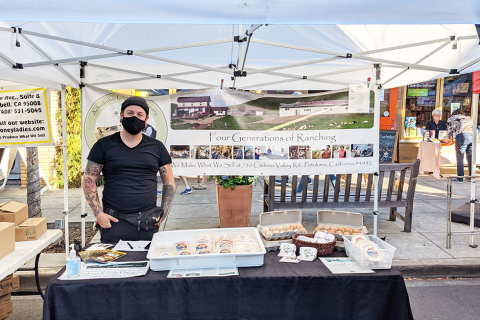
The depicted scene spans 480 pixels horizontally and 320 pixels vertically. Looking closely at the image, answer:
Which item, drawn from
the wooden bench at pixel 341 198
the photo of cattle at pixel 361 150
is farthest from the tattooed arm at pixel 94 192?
the photo of cattle at pixel 361 150

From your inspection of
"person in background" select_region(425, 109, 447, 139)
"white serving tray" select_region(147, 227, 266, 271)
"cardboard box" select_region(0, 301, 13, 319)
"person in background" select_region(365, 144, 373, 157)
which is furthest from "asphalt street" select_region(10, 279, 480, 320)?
"person in background" select_region(425, 109, 447, 139)

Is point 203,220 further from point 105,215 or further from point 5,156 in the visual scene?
point 5,156

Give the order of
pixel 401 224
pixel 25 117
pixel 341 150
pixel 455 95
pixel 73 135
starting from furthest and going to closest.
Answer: pixel 455 95 < pixel 73 135 < pixel 401 224 < pixel 341 150 < pixel 25 117

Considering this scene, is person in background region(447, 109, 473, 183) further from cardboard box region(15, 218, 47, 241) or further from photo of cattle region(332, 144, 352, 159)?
cardboard box region(15, 218, 47, 241)

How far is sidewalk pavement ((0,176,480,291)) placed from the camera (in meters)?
4.95

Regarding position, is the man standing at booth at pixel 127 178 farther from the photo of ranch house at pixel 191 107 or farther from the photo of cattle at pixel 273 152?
the photo of cattle at pixel 273 152

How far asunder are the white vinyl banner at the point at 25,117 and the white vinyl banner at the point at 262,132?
882 millimetres

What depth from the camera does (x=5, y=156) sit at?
28.9ft

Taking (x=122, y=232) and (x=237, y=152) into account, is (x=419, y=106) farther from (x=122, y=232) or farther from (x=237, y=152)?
(x=122, y=232)

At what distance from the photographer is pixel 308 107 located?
16.1ft

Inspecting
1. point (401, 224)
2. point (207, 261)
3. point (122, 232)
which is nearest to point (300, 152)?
point (122, 232)

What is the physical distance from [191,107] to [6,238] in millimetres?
2538

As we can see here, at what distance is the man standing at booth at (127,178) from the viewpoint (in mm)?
3473

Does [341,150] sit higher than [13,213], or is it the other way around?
[341,150]
